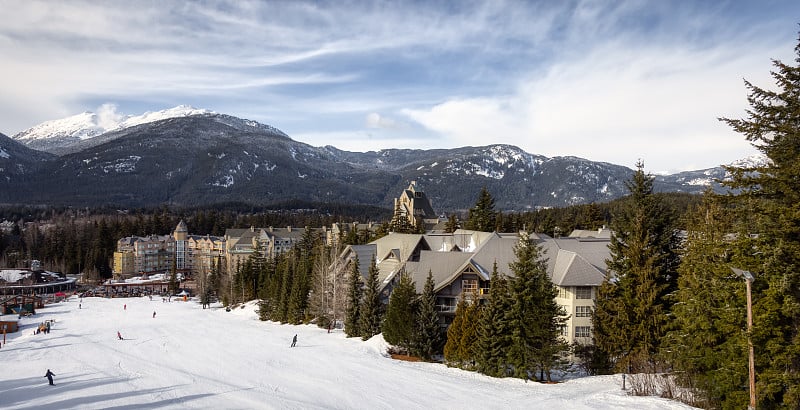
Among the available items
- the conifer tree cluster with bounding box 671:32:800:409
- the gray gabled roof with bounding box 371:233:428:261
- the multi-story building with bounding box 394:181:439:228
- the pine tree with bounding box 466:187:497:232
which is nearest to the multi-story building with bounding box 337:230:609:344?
the gray gabled roof with bounding box 371:233:428:261

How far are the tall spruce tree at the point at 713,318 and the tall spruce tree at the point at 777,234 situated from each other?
0.76 metres

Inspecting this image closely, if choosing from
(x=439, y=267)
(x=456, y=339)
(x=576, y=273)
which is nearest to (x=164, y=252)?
(x=439, y=267)

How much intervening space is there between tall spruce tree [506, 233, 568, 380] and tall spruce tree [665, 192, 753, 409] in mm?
6683

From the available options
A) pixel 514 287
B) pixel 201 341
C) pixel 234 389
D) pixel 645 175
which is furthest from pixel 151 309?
pixel 645 175

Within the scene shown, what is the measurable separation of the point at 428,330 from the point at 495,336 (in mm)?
8009

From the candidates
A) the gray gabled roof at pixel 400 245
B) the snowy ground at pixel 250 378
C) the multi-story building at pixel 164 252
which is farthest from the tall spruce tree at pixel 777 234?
the multi-story building at pixel 164 252

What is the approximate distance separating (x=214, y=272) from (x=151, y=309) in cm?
1317

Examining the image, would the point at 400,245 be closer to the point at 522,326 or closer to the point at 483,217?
the point at 483,217

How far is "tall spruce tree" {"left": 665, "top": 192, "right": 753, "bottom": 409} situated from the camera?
66.5 ft

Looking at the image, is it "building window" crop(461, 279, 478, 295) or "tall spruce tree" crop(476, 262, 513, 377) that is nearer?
"tall spruce tree" crop(476, 262, 513, 377)

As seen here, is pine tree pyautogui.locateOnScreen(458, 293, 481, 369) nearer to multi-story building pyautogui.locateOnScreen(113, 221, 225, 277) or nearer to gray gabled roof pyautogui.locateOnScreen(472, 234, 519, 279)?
gray gabled roof pyautogui.locateOnScreen(472, 234, 519, 279)

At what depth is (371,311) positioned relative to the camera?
46656 millimetres

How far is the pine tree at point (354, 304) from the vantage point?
48041 mm

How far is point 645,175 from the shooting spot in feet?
109
